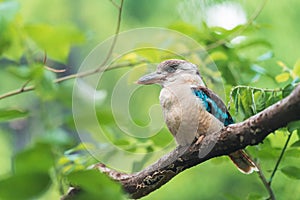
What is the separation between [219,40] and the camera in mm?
1283

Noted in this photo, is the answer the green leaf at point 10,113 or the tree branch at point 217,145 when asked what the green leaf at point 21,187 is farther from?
the tree branch at point 217,145

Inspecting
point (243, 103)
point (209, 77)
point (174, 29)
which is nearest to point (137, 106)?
point (209, 77)

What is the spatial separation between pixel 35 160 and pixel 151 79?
2.44 feet

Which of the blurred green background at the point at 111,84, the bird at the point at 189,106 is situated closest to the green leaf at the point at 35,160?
the blurred green background at the point at 111,84

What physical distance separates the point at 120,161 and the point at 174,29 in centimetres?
31

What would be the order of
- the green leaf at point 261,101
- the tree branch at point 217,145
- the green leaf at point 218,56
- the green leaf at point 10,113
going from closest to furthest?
1. the green leaf at point 10,113
2. the tree branch at point 217,145
3. the green leaf at point 261,101
4. the green leaf at point 218,56

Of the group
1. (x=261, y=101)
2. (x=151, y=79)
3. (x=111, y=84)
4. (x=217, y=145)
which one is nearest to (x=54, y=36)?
(x=217, y=145)

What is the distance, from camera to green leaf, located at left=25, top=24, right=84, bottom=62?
1.31ft

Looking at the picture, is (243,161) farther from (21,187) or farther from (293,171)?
(21,187)

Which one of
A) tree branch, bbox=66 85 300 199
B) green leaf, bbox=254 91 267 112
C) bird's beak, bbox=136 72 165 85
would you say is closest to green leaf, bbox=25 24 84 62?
tree branch, bbox=66 85 300 199

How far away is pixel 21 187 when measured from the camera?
33 cm

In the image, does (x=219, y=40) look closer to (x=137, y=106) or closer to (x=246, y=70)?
(x=246, y=70)

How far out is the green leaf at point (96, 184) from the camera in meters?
0.34

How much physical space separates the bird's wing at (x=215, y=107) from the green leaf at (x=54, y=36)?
1.85 ft
